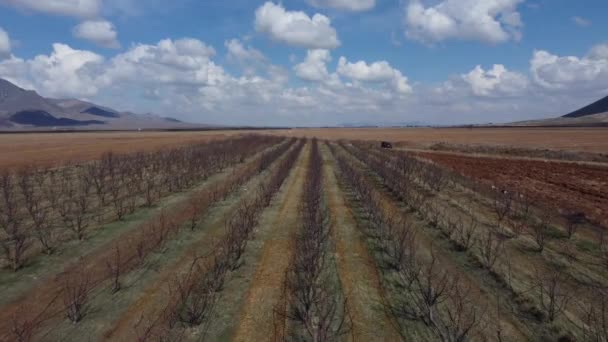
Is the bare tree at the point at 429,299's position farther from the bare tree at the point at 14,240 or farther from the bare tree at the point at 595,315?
the bare tree at the point at 14,240

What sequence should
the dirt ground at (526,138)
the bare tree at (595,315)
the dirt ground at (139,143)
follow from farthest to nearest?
the dirt ground at (526,138) < the dirt ground at (139,143) < the bare tree at (595,315)

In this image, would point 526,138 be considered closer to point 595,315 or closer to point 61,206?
point 595,315

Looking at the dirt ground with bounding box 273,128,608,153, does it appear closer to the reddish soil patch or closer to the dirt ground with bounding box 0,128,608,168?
the dirt ground with bounding box 0,128,608,168

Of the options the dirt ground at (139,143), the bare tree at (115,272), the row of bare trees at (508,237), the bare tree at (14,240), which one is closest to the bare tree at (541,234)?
the row of bare trees at (508,237)

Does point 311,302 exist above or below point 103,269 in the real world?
above

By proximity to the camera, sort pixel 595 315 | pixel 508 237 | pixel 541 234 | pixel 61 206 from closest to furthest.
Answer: pixel 595 315
pixel 541 234
pixel 508 237
pixel 61 206

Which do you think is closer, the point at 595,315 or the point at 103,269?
the point at 595,315

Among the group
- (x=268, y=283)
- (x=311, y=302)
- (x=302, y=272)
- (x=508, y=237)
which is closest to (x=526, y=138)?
(x=508, y=237)

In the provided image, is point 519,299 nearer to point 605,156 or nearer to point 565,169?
point 565,169

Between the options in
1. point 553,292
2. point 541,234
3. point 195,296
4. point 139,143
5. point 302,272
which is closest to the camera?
point 553,292
